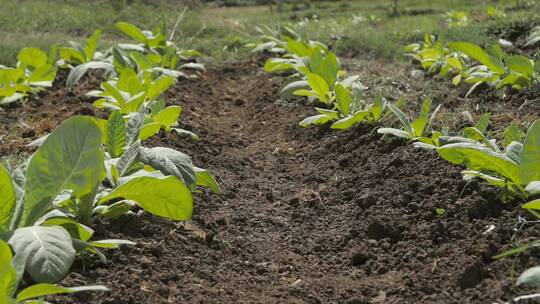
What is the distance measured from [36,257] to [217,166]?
195cm

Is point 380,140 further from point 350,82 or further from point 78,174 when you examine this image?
point 78,174

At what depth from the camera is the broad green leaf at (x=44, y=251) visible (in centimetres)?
192

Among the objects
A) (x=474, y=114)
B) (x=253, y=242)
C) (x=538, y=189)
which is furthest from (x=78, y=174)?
(x=474, y=114)

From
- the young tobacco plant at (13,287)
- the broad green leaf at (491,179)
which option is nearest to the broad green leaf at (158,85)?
the broad green leaf at (491,179)

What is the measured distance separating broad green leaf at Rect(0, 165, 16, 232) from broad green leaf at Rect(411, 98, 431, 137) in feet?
6.21

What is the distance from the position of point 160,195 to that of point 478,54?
8.35 feet

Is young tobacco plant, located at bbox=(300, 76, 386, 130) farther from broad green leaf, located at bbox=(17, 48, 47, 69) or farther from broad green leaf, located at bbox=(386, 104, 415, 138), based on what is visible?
broad green leaf, located at bbox=(17, 48, 47, 69)

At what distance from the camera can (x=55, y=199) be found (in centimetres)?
241

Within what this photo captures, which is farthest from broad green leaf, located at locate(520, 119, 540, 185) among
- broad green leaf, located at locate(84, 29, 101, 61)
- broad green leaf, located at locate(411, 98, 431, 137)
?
broad green leaf, located at locate(84, 29, 101, 61)

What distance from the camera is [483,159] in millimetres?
2537

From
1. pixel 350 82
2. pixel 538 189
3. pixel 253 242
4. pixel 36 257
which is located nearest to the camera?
pixel 36 257

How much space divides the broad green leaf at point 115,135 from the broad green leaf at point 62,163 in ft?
2.28

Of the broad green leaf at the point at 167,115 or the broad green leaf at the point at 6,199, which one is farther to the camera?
the broad green leaf at the point at 167,115

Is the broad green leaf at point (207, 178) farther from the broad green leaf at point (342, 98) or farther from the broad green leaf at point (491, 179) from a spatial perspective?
the broad green leaf at point (342, 98)
